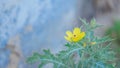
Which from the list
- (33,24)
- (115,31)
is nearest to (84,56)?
(33,24)

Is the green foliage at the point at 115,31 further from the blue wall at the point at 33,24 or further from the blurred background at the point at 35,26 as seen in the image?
the blue wall at the point at 33,24

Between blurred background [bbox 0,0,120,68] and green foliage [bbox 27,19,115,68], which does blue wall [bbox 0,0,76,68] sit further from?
green foliage [bbox 27,19,115,68]

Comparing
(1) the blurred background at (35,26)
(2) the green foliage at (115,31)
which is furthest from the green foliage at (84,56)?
(2) the green foliage at (115,31)

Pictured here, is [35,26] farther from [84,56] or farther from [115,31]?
[84,56]

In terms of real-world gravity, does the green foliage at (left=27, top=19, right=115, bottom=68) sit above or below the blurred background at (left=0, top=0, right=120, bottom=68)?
below

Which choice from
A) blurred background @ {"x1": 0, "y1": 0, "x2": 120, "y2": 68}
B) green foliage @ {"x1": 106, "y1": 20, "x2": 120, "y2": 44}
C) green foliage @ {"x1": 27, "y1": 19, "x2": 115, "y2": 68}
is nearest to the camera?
green foliage @ {"x1": 27, "y1": 19, "x2": 115, "y2": 68}

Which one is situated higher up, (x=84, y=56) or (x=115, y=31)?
(x=115, y=31)

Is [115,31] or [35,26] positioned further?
[115,31]

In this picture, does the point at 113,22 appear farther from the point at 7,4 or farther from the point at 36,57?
the point at 36,57

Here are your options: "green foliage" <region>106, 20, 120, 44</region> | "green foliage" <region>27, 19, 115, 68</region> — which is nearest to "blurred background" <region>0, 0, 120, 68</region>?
"green foliage" <region>106, 20, 120, 44</region>
